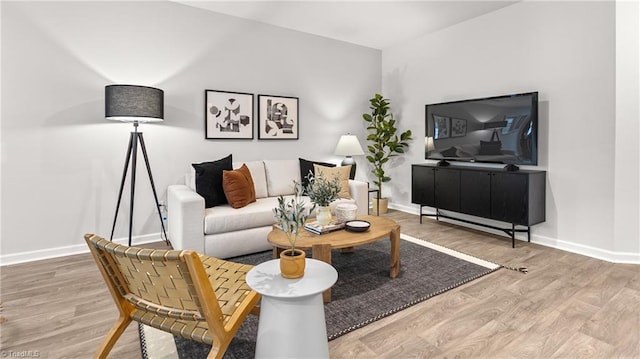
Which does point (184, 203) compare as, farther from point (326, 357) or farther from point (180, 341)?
point (326, 357)

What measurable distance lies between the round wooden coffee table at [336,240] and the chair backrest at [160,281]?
955mm

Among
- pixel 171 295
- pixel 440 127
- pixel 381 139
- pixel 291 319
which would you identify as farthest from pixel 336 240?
pixel 381 139

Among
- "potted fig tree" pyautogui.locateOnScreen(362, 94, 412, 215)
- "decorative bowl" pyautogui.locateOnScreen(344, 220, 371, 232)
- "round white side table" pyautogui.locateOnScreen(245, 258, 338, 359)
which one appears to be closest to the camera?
"round white side table" pyautogui.locateOnScreen(245, 258, 338, 359)

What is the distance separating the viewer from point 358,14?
4137mm

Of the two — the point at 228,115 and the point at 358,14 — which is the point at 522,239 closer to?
the point at 358,14

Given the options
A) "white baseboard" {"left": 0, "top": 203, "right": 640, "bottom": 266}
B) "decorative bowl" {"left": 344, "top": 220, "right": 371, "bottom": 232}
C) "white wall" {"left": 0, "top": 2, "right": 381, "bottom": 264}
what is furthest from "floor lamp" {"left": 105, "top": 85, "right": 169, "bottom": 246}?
"decorative bowl" {"left": 344, "top": 220, "right": 371, "bottom": 232}

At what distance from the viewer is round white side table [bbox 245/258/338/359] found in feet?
4.87

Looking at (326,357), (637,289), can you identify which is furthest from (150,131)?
(637,289)

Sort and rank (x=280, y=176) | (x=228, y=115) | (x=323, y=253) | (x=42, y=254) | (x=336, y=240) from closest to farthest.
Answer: (x=323, y=253) < (x=336, y=240) < (x=42, y=254) < (x=280, y=176) < (x=228, y=115)

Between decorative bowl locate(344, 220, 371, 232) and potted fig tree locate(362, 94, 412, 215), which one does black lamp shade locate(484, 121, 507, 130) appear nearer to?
potted fig tree locate(362, 94, 412, 215)

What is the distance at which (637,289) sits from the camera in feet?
8.27

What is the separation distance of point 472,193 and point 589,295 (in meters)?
1.62

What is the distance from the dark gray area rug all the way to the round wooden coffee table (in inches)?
5.7

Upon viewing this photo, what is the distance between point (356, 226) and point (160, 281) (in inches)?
62.7
